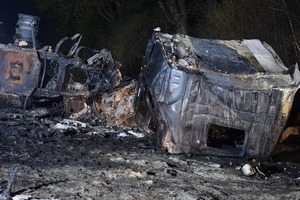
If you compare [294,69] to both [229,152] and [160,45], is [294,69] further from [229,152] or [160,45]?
[160,45]

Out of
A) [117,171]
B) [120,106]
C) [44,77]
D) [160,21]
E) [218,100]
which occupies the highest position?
[160,21]

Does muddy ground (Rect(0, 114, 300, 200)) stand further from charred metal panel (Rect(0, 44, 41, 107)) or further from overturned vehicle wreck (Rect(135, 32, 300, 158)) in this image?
charred metal panel (Rect(0, 44, 41, 107))

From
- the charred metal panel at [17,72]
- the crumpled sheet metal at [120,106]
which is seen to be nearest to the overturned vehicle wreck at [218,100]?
the crumpled sheet metal at [120,106]

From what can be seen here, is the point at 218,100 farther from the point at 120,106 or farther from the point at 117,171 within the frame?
the point at 120,106

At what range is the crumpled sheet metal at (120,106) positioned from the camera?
311 inches

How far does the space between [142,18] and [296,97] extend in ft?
34.5

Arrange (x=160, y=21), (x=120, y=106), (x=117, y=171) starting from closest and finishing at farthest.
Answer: (x=117, y=171) → (x=120, y=106) → (x=160, y=21)

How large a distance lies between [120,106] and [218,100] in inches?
95.9

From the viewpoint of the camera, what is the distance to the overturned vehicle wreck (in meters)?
5.98

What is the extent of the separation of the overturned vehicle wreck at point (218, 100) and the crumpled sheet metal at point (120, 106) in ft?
4.46

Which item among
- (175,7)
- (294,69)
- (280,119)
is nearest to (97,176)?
(280,119)

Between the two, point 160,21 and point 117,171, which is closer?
point 117,171

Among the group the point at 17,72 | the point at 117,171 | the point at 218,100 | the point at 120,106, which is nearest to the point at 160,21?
the point at 17,72

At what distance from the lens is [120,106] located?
793cm
